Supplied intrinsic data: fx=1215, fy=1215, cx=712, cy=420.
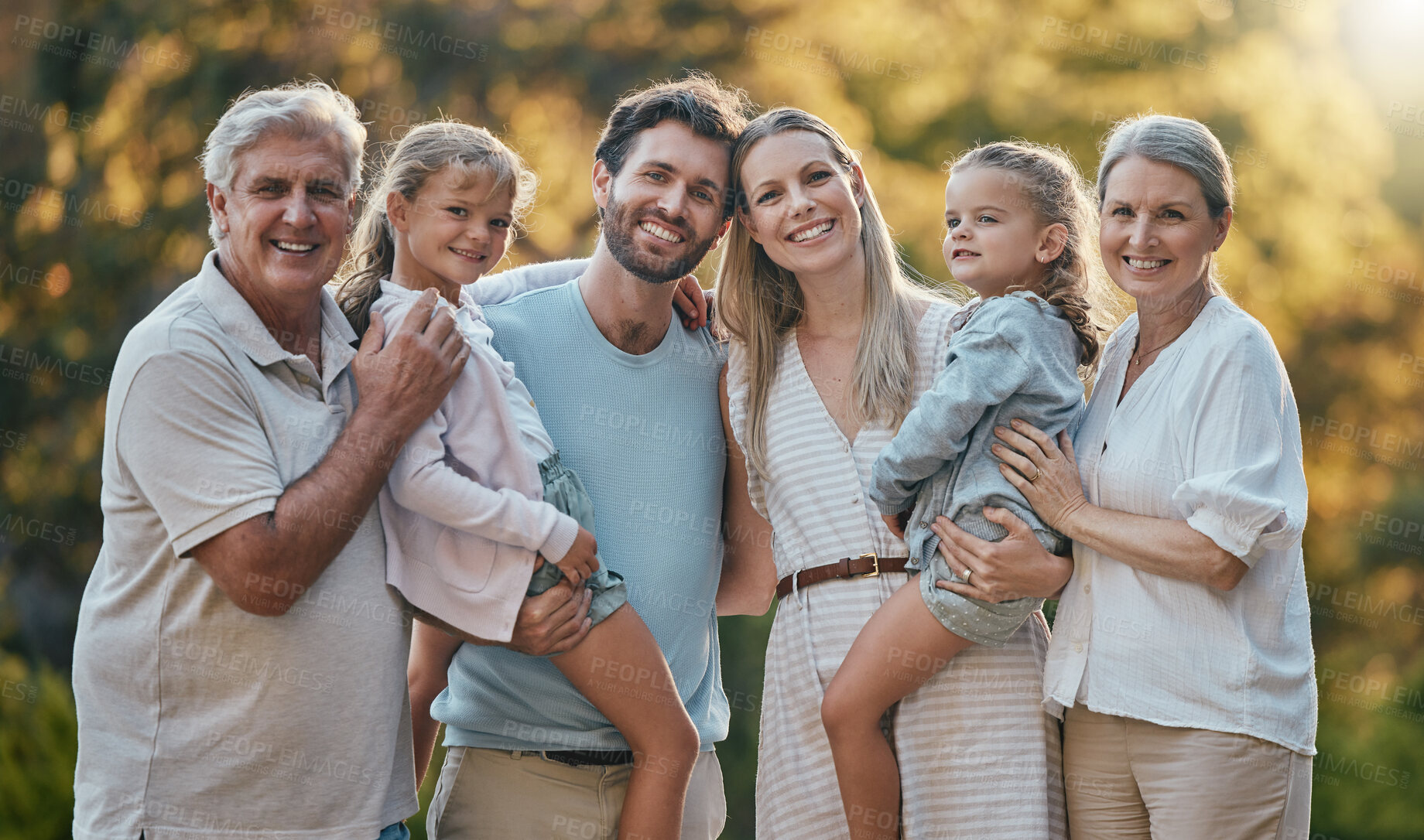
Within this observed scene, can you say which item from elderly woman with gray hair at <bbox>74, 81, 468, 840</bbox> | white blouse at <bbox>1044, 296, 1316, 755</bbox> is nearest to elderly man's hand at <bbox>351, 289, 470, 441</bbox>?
elderly woman with gray hair at <bbox>74, 81, 468, 840</bbox>

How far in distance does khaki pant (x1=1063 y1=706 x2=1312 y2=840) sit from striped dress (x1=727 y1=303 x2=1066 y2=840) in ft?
0.61

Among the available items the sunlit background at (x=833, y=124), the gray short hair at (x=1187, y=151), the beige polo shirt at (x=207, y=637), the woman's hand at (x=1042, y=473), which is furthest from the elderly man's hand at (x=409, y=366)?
the sunlit background at (x=833, y=124)

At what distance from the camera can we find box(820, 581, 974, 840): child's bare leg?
258 centimetres

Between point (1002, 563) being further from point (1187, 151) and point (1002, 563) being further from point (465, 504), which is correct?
point (465, 504)

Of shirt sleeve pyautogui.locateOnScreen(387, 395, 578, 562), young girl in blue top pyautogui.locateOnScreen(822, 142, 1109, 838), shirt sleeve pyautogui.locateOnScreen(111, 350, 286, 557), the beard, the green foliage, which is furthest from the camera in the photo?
the green foliage

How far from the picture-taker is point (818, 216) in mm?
2922

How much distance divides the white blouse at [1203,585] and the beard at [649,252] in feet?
3.65

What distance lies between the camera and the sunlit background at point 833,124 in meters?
7.36

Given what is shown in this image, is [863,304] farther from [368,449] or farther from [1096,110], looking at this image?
[1096,110]

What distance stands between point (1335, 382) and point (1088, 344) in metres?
6.86

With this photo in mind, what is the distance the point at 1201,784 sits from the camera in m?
2.33

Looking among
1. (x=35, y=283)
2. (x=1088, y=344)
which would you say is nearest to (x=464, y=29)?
(x=35, y=283)

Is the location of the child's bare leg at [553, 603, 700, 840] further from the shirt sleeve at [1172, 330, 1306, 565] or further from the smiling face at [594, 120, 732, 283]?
the shirt sleeve at [1172, 330, 1306, 565]

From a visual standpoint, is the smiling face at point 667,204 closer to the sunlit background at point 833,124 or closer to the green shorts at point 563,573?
the green shorts at point 563,573
